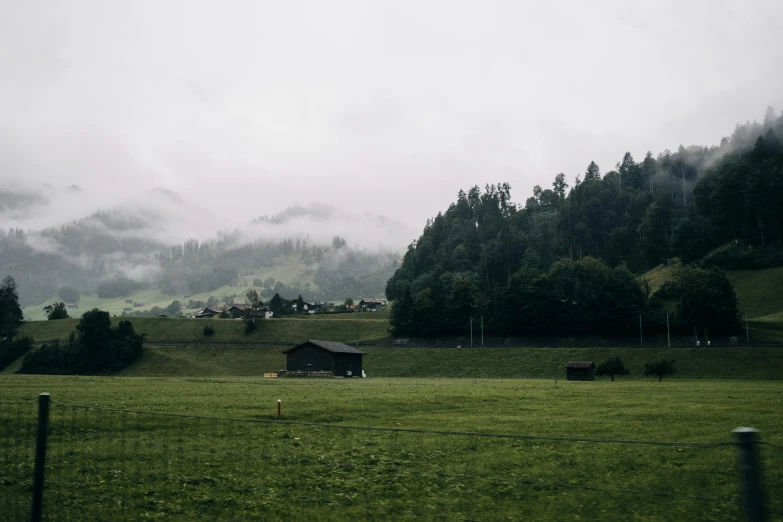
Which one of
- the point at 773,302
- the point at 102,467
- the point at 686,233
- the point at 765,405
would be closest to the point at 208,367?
the point at 765,405

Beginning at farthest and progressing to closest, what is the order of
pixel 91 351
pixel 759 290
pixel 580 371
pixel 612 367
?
1. pixel 759 290
2. pixel 91 351
3. pixel 580 371
4. pixel 612 367

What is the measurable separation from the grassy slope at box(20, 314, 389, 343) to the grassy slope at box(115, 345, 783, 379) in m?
13.5

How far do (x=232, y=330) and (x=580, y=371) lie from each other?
305 ft

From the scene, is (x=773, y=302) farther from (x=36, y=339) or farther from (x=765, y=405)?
(x=36, y=339)

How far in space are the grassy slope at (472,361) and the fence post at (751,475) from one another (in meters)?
Result: 104

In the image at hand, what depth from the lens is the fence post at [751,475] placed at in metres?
5.77

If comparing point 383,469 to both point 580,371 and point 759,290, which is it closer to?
point 580,371

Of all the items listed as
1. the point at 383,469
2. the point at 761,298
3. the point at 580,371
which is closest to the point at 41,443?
the point at 383,469

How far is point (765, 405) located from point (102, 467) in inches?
1589

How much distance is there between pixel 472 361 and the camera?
4766 inches

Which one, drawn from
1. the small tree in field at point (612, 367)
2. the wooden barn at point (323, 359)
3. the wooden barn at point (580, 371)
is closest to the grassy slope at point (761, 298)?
the small tree in field at point (612, 367)

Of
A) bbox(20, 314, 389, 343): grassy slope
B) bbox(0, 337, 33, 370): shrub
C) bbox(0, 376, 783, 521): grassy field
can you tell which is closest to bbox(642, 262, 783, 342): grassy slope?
bbox(20, 314, 389, 343): grassy slope

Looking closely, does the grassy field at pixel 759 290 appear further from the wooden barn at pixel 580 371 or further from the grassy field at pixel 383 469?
the grassy field at pixel 383 469

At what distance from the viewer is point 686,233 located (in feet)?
632
